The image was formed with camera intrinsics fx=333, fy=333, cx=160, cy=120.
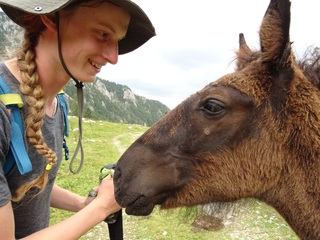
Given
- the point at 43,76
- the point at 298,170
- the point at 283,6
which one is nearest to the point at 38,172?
the point at 43,76

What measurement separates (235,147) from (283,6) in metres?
1.37

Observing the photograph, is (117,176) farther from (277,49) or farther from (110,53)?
(277,49)

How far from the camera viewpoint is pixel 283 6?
2.85 meters

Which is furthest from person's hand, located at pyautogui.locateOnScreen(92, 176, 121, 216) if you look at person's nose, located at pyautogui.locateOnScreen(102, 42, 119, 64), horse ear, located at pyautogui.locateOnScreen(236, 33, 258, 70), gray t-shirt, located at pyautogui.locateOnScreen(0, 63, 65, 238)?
horse ear, located at pyautogui.locateOnScreen(236, 33, 258, 70)

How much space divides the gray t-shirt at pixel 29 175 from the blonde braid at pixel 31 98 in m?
0.06

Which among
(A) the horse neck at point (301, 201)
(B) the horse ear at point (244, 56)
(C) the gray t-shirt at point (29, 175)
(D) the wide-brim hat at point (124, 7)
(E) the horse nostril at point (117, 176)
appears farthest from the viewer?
(B) the horse ear at point (244, 56)

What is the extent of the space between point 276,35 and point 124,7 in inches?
55.8

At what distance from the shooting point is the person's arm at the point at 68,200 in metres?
4.02

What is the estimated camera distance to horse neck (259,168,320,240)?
3076 millimetres

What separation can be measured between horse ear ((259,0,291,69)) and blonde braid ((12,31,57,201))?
212 centimetres

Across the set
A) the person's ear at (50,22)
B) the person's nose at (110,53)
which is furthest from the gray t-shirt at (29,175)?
the person's nose at (110,53)

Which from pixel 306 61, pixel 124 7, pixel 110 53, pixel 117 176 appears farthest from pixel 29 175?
pixel 306 61

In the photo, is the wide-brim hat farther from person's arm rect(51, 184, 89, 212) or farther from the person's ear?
person's arm rect(51, 184, 89, 212)

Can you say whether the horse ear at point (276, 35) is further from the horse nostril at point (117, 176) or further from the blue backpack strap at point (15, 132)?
the blue backpack strap at point (15, 132)
